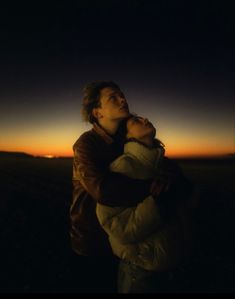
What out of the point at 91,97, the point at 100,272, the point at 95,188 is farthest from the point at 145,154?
the point at 100,272

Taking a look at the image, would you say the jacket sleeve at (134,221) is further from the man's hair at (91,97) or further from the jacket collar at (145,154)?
the man's hair at (91,97)

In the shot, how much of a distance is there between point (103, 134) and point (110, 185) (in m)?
0.83

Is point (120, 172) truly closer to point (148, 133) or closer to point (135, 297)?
point (148, 133)

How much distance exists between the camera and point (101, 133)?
328 cm

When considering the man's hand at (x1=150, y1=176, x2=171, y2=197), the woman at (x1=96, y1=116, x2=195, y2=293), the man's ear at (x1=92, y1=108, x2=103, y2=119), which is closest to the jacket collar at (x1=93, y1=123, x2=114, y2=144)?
the man's ear at (x1=92, y1=108, x2=103, y2=119)

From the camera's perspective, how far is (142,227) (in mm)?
2420

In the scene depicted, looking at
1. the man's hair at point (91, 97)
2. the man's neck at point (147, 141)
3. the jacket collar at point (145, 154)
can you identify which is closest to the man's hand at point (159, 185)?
the jacket collar at point (145, 154)

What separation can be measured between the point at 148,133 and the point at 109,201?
696 mm

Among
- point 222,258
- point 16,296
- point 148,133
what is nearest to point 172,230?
point 148,133

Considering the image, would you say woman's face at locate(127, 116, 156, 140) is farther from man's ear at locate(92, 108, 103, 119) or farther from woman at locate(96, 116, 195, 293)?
man's ear at locate(92, 108, 103, 119)

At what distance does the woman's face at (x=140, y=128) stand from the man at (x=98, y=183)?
35 centimetres

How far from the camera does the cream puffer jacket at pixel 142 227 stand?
8.00 ft

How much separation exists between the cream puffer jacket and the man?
85 mm

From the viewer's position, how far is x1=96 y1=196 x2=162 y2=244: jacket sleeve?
2423 mm
